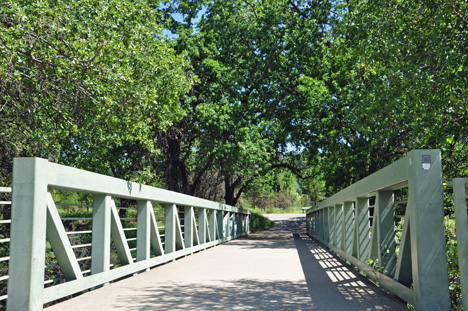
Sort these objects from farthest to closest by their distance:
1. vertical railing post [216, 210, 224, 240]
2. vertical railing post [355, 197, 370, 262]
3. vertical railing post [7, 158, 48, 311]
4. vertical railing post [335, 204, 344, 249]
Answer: vertical railing post [216, 210, 224, 240] < vertical railing post [335, 204, 344, 249] < vertical railing post [355, 197, 370, 262] < vertical railing post [7, 158, 48, 311]

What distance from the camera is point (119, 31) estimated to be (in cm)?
1215

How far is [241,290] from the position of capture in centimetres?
593

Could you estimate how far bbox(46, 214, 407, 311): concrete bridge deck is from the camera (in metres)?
4.91

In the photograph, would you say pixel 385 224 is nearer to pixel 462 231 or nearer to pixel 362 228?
pixel 362 228

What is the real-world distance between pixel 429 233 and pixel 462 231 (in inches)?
10.9

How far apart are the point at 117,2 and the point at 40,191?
24.9ft

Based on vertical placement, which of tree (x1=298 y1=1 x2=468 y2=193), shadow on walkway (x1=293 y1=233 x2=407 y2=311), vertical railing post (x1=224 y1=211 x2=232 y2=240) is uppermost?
tree (x1=298 y1=1 x2=468 y2=193)

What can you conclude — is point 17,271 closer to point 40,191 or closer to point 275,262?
point 40,191

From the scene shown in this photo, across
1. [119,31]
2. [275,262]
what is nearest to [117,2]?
[119,31]

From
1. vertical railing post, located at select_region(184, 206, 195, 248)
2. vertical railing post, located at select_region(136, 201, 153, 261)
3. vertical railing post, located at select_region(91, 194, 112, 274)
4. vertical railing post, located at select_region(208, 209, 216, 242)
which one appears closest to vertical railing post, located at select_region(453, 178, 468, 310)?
vertical railing post, located at select_region(91, 194, 112, 274)

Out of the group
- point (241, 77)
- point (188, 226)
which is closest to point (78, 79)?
point (188, 226)

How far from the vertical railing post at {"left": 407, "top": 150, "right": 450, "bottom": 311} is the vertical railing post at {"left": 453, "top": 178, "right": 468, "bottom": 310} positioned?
0.15 m

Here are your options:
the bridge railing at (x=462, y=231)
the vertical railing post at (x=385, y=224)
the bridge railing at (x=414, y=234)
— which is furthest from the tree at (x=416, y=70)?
the bridge railing at (x=462, y=231)

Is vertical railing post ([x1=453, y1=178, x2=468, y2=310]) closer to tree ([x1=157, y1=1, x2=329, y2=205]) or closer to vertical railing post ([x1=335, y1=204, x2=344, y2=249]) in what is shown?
vertical railing post ([x1=335, y1=204, x2=344, y2=249])
